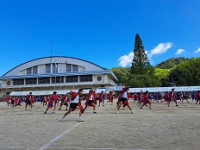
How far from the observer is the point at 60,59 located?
7425cm

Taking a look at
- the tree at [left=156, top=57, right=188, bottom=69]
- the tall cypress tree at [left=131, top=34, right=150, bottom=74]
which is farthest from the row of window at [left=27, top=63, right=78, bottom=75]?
the tree at [left=156, top=57, right=188, bottom=69]

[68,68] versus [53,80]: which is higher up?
[68,68]

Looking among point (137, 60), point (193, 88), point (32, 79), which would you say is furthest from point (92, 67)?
point (193, 88)

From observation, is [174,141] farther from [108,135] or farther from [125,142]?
[108,135]

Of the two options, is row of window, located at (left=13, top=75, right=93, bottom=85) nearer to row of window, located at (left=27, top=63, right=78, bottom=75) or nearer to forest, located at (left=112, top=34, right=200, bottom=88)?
row of window, located at (left=27, top=63, right=78, bottom=75)

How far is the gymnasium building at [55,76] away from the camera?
228 ft

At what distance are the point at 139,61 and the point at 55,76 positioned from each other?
29695 mm

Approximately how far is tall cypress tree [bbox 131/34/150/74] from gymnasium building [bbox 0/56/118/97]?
8.54 m

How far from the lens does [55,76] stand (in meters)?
71.4

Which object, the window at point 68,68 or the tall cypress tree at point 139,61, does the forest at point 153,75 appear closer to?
the tall cypress tree at point 139,61

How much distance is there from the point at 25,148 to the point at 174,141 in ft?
13.3

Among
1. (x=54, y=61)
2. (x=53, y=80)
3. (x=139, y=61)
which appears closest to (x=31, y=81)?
(x=53, y=80)

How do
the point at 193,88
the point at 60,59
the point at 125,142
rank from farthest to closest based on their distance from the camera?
the point at 60,59, the point at 193,88, the point at 125,142

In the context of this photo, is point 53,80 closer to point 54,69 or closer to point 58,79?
point 58,79
